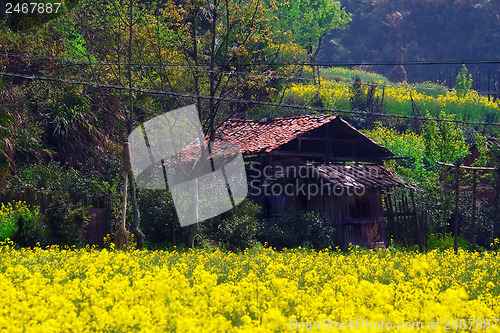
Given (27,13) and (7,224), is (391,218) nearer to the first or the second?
(7,224)

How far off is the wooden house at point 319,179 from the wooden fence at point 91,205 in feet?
20.9

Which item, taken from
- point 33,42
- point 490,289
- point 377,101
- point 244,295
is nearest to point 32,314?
point 244,295

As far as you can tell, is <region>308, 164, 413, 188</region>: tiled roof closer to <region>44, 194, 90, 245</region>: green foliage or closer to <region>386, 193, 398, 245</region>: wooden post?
<region>386, 193, 398, 245</region>: wooden post

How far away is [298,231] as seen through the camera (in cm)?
2364

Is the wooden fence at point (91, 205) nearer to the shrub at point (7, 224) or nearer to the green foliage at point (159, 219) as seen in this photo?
the shrub at point (7, 224)

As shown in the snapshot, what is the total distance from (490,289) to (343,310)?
4602 mm

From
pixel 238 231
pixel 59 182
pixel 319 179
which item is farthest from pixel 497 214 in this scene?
pixel 59 182

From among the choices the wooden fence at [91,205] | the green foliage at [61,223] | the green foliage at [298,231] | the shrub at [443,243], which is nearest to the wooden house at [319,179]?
the green foliage at [298,231]

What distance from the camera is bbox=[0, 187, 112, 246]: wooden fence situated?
2017 centimetres

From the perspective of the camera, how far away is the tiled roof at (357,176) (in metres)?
23.7

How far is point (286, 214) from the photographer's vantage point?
24359 millimetres

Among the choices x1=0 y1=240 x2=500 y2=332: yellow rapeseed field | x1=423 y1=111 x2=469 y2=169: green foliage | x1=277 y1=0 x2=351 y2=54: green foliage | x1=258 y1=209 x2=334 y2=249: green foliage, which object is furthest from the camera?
x1=277 y1=0 x2=351 y2=54: green foliage

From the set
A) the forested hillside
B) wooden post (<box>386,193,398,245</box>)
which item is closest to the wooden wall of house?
wooden post (<box>386,193,398,245</box>)

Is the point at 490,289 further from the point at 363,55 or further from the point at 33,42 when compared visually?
the point at 363,55
